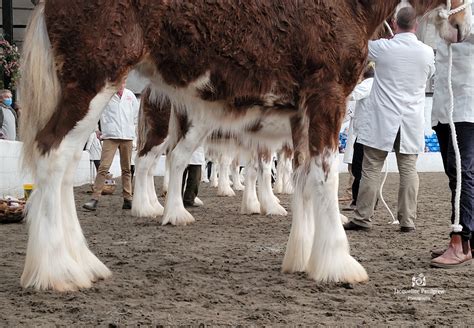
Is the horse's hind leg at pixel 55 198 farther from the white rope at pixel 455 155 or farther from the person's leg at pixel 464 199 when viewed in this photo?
the person's leg at pixel 464 199

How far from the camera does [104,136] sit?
1100 centimetres

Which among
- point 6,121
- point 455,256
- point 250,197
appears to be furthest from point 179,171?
point 6,121

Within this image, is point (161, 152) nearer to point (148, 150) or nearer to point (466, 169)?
point (148, 150)

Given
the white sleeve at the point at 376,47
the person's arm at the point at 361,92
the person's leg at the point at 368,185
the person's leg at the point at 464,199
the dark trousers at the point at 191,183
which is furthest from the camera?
the dark trousers at the point at 191,183

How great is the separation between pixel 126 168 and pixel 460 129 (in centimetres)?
676

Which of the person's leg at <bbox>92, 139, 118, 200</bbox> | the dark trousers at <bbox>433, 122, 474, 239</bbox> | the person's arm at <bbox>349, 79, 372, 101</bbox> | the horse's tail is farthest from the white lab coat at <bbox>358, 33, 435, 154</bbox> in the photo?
the person's leg at <bbox>92, 139, 118, 200</bbox>

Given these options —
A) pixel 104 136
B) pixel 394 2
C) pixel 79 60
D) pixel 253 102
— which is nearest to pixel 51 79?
pixel 79 60

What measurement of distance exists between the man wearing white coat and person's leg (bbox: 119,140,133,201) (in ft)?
14.7

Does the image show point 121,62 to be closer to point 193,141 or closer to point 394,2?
point 394,2

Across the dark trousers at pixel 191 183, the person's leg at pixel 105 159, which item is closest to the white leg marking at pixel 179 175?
the dark trousers at pixel 191 183

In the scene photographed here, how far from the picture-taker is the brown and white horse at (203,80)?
4.45 meters

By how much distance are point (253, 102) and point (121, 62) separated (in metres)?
1.08

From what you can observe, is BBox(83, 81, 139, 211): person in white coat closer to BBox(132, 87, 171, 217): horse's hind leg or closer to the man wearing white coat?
BBox(132, 87, 171, 217): horse's hind leg

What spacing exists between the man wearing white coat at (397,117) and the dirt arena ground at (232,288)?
18.7 inches
